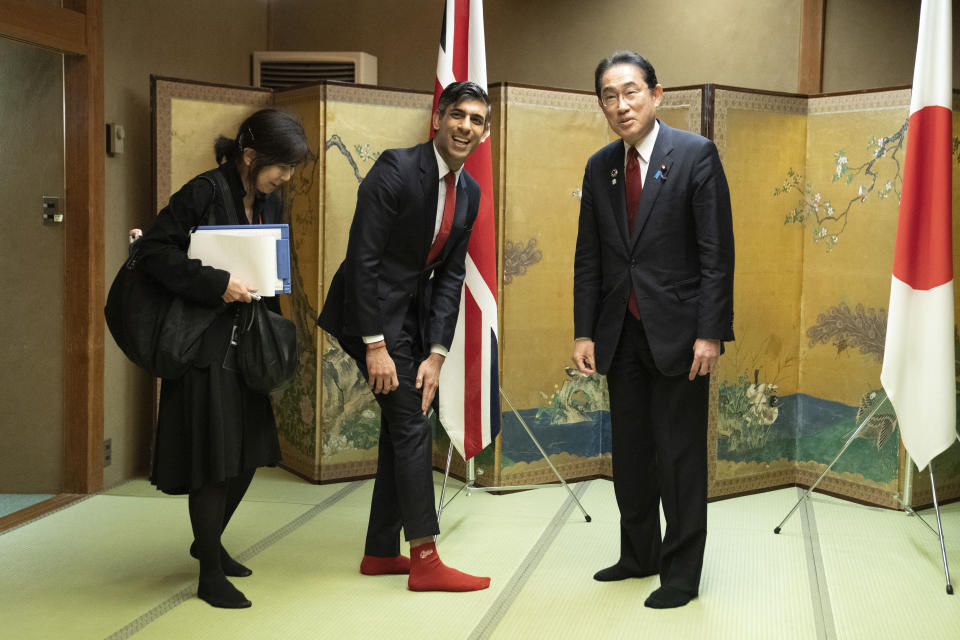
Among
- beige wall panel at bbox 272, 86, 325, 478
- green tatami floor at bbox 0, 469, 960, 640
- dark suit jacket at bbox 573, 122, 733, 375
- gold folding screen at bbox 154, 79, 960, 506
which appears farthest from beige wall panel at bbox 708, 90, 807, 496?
beige wall panel at bbox 272, 86, 325, 478

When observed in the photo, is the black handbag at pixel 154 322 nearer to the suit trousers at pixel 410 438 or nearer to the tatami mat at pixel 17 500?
the suit trousers at pixel 410 438

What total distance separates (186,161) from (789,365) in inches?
103

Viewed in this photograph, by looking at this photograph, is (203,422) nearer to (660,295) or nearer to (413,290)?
(413,290)

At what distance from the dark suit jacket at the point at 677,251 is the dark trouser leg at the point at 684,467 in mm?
95

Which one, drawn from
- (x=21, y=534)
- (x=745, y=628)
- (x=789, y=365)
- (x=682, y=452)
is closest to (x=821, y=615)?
(x=745, y=628)

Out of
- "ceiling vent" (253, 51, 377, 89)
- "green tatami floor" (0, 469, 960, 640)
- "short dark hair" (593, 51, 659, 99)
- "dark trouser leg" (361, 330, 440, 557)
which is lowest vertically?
"green tatami floor" (0, 469, 960, 640)

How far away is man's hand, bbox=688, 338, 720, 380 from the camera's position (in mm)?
2625

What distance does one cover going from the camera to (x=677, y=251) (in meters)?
2.70

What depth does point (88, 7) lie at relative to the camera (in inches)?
143

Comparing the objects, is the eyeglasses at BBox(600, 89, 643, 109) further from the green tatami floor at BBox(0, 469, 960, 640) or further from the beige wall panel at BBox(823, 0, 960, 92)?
the beige wall panel at BBox(823, 0, 960, 92)

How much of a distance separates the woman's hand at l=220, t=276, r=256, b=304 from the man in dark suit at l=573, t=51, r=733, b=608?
1007mm

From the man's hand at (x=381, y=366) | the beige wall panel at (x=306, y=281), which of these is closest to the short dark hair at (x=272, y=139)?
the man's hand at (x=381, y=366)

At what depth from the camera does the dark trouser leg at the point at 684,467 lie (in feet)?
8.95

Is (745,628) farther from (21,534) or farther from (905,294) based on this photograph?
(21,534)
